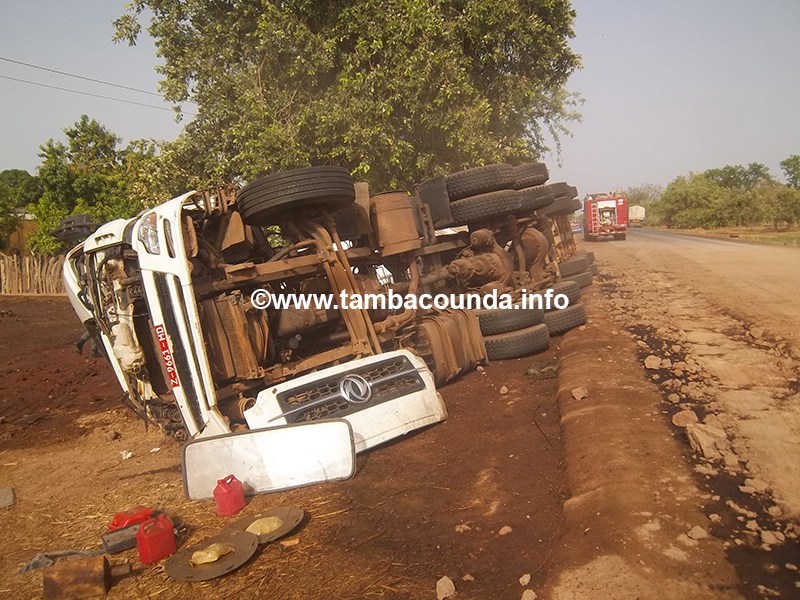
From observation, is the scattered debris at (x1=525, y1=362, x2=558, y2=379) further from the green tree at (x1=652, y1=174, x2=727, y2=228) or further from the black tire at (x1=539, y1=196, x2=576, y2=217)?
the green tree at (x1=652, y1=174, x2=727, y2=228)

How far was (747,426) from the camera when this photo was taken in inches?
135

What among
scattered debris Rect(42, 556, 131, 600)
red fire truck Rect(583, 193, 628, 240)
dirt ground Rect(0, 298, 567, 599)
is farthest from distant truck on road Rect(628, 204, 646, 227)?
scattered debris Rect(42, 556, 131, 600)

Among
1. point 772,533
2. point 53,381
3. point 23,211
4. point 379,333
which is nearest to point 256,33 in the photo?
point 53,381

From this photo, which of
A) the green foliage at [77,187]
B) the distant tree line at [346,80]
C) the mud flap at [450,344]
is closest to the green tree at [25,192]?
the green foliage at [77,187]

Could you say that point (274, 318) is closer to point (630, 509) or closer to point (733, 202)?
point (630, 509)

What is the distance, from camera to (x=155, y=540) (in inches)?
120

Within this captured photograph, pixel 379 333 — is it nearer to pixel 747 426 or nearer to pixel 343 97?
pixel 747 426

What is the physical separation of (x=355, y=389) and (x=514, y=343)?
2.43 m

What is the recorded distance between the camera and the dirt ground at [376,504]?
2.66m

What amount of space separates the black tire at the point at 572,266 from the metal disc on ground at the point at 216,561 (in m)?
8.36

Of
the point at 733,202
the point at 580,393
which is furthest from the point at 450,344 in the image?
the point at 733,202

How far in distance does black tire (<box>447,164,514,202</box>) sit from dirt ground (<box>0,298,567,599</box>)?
2.18m

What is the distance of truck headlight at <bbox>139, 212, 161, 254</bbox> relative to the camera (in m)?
4.36

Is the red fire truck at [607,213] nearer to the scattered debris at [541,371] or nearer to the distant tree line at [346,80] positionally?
the distant tree line at [346,80]
